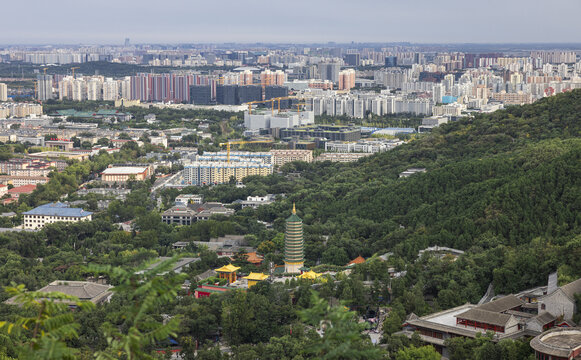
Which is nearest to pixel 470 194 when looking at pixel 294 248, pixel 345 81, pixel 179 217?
pixel 294 248

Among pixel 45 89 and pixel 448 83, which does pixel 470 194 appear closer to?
pixel 448 83

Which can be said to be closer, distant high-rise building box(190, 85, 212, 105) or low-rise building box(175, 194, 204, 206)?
low-rise building box(175, 194, 204, 206)

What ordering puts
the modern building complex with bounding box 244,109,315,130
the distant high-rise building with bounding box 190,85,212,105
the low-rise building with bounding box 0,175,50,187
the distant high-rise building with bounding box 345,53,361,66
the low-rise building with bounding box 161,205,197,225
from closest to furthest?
1. the low-rise building with bounding box 161,205,197,225
2. the low-rise building with bounding box 0,175,50,187
3. the modern building complex with bounding box 244,109,315,130
4. the distant high-rise building with bounding box 190,85,212,105
5. the distant high-rise building with bounding box 345,53,361,66

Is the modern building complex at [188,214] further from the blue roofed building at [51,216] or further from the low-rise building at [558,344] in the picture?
the low-rise building at [558,344]

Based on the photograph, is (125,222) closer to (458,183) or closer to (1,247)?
(1,247)

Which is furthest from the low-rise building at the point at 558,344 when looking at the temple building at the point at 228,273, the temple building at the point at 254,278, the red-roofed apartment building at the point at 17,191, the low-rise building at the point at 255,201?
the red-roofed apartment building at the point at 17,191

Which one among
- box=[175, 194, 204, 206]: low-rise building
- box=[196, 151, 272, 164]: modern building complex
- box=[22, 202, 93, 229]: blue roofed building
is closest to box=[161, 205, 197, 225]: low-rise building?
box=[175, 194, 204, 206]: low-rise building

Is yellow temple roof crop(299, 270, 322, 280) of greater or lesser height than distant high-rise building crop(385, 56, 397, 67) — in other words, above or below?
below

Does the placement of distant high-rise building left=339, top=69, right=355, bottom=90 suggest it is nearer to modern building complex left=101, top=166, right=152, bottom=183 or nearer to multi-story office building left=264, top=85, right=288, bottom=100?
multi-story office building left=264, top=85, right=288, bottom=100
